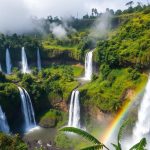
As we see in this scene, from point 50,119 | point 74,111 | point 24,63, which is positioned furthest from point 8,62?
point 74,111

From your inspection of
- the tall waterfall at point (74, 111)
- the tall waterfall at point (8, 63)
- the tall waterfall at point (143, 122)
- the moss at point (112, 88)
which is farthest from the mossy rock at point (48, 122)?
the tall waterfall at point (8, 63)

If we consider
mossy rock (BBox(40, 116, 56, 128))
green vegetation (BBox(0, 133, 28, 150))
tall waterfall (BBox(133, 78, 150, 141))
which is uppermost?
green vegetation (BBox(0, 133, 28, 150))

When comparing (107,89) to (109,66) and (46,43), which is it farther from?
(46,43)

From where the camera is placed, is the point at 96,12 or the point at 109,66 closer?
the point at 109,66

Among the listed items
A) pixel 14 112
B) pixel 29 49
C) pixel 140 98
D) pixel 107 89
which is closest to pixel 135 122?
pixel 140 98

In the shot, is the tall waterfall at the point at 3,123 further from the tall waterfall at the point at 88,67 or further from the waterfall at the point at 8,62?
the waterfall at the point at 8,62

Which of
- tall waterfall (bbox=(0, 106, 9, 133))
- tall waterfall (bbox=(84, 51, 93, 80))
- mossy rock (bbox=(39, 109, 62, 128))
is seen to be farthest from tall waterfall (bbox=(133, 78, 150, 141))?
tall waterfall (bbox=(84, 51, 93, 80))

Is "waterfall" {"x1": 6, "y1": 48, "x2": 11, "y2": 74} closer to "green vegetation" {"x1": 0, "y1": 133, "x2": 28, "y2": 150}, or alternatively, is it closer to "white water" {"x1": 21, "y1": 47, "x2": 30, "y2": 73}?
"white water" {"x1": 21, "y1": 47, "x2": 30, "y2": 73}
